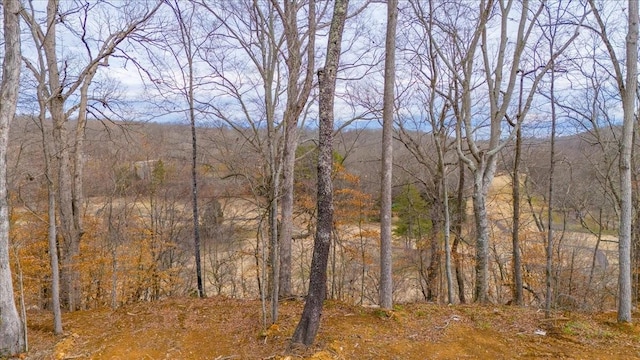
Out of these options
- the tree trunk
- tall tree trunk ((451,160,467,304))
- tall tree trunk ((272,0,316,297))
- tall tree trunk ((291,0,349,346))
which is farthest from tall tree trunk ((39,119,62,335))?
tall tree trunk ((451,160,467,304))

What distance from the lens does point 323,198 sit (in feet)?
14.0

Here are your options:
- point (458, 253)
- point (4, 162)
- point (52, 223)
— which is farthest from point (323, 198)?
point (458, 253)

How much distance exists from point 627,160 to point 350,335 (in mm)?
4884

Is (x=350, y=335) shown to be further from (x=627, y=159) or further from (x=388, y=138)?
(x=627, y=159)

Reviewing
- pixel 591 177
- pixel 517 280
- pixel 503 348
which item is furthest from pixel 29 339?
pixel 591 177

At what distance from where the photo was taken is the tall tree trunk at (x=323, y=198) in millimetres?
4270

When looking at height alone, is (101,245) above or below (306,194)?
below

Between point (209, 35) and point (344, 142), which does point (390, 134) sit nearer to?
point (209, 35)

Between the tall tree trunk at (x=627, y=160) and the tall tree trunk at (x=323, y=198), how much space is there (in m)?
4.46

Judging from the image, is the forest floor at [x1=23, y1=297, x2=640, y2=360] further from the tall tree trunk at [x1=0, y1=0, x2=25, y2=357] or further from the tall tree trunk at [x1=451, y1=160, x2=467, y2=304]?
the tall tree trunk at [x1=451, y1=160, x2=467, y2=304]

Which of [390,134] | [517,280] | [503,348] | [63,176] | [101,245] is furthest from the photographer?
[101,245]

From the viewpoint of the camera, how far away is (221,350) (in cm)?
475

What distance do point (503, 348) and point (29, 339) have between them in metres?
6.47

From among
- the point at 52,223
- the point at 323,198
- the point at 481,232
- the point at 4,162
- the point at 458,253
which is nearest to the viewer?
the point at 323,198
